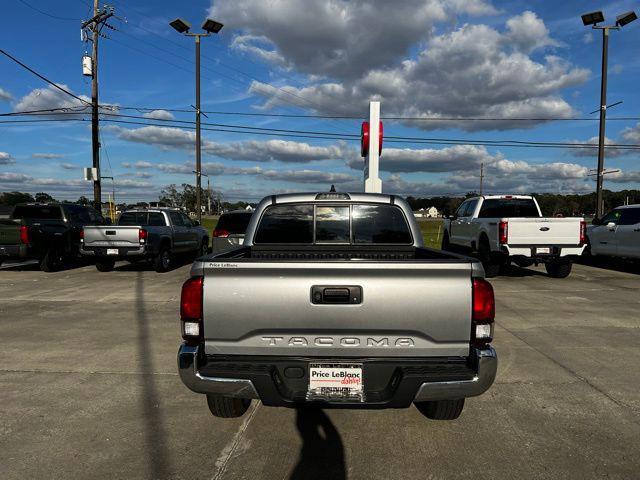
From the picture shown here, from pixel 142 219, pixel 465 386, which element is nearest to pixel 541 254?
pixel 465 386

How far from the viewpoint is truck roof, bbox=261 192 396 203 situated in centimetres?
446

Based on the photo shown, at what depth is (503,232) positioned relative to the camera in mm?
10789

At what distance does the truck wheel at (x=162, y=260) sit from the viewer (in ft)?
42.4

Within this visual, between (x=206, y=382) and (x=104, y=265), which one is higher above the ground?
(x=206, y=382)

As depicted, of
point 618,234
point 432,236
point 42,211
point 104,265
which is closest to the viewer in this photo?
point 618,234

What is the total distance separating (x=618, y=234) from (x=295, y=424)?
1250cm

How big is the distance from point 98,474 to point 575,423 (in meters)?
3.46

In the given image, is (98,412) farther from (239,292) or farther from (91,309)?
(91,309)

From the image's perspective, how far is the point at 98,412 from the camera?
3.94m

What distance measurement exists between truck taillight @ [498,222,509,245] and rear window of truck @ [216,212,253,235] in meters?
6.26

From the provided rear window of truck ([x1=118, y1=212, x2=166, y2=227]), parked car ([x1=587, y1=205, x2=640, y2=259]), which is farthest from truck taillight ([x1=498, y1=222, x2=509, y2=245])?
rear window of truck ([x1=118, y1=212, x2=166, y2=227])

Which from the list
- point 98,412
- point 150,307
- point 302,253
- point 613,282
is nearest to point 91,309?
point 150,307

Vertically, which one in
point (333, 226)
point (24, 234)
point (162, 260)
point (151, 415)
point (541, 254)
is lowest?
point (151, 415)

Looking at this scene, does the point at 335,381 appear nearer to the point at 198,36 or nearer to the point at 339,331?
the point at 339,331
